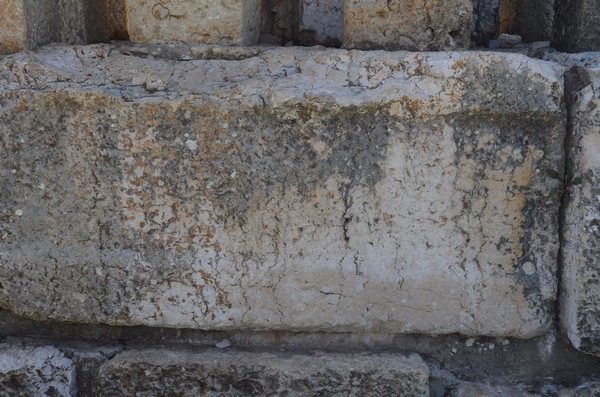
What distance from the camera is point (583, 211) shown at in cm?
201

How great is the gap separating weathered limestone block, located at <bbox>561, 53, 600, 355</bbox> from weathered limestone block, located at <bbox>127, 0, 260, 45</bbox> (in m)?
0.95

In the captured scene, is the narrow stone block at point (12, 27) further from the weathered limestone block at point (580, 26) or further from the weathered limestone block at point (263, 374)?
the weathered limestone block at point (580, 26)

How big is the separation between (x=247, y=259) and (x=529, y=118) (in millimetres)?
872

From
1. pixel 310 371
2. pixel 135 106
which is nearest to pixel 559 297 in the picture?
pixel 310 371

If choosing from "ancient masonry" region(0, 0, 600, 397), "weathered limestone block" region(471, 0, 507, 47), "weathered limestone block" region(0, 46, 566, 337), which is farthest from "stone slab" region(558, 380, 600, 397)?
"weathered limestone block" region(471, 0, 507, 47)

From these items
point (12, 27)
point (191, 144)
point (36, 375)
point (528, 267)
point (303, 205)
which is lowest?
point (36, 375)

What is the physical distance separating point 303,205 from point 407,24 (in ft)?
1.95

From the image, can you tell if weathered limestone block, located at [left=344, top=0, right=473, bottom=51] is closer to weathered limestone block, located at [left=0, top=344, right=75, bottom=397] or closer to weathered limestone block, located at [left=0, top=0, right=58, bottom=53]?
weathered limestone block, located at [left=0, top=0, right=58, bottom=53]

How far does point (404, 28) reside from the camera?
214cm

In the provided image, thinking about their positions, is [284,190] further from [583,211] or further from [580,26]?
[580,26]

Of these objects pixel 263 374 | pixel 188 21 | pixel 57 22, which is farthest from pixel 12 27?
pixel 263 374

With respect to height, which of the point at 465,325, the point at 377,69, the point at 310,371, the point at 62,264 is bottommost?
the point at 310,371

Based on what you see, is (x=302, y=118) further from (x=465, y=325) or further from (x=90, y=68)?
(x=465, y=325)

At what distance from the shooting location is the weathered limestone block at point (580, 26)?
2142mm
